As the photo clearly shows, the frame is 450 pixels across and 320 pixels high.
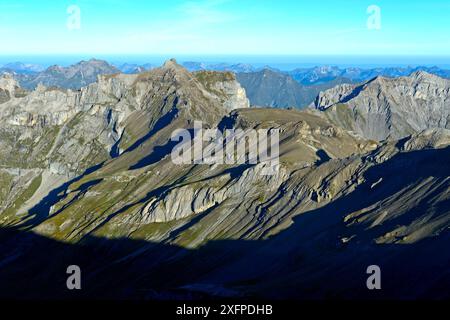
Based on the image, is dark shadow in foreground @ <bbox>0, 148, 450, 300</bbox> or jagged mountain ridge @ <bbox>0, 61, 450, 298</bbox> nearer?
dark shadow in foreground @ <bbox>0, 148, 450, 300</bbox>

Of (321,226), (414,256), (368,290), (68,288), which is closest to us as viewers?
(368,290)

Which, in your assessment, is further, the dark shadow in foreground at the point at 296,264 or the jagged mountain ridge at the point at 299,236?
the jagged mountain ridge at the point at 299,236

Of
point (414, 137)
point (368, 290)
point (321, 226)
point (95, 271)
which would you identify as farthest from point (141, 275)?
point (414, 137)

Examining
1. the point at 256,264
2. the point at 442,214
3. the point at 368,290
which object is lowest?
the point at 256,264

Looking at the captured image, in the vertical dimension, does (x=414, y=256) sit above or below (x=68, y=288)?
above

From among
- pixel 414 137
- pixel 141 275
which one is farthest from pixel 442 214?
pixel 141 275

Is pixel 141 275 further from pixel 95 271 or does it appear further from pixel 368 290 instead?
pixel 368 290

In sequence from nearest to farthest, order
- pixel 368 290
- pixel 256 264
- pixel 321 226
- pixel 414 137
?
pixel 368 290, pixel 256 264, pixel 321 226, pixel 414 137

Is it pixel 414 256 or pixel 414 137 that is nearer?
pixel 414 256

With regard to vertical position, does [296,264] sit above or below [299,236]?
below

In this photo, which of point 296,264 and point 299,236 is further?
point 299,236
